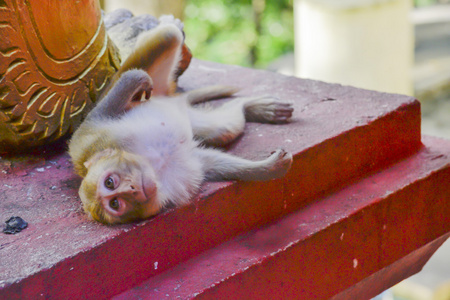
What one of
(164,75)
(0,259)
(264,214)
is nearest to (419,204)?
(264,214)

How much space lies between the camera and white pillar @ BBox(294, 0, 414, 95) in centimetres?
522

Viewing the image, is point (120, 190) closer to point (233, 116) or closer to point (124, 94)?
point (124, 94)

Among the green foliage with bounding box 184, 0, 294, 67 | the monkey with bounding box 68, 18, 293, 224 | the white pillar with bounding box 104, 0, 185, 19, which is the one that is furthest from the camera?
the green foliage with bounding box 184, 0, 294, 67

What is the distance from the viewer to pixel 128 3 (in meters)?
4.91

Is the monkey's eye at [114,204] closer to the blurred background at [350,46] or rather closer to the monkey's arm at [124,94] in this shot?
the monkey's arm at [124,94]

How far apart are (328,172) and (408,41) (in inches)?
143

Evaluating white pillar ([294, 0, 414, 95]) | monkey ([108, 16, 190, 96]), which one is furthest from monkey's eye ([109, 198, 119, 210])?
white pillar ([294, 0, 414, 95])

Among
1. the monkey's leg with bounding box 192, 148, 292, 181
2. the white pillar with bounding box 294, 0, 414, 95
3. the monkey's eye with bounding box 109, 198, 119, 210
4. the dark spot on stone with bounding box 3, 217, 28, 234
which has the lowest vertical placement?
the white pillar with bounding box 294, 0, 414, 95

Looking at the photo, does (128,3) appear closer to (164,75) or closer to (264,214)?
(164,75)

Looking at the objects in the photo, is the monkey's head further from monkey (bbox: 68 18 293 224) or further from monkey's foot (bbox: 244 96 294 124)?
monkey's foot (bbox: 244 96 294 124)

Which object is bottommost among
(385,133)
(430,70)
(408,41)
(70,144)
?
(430,70)

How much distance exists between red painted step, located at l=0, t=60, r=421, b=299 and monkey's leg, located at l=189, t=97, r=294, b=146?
0.05 m

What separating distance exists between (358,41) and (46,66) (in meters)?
3.59

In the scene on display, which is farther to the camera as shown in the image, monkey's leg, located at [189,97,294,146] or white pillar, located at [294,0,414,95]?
white pillar, located at [294,0,414,95]
